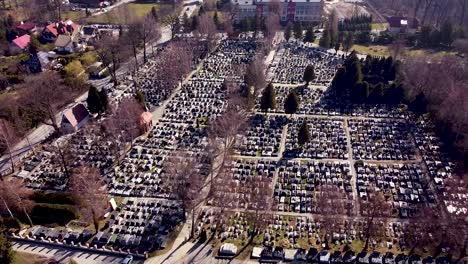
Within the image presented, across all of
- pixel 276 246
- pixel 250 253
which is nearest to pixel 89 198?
pixel 250 253

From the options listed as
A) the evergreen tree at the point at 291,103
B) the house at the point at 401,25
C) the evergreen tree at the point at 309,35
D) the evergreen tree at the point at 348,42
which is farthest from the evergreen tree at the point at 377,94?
the house at the point at 401,25

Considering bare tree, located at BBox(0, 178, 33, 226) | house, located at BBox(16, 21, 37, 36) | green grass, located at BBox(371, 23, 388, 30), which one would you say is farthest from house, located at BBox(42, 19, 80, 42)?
green grass, located at BBox(371, 23, 388, 30)

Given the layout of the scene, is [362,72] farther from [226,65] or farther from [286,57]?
[226,65]

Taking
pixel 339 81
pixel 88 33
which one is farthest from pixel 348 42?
pixel 88 33

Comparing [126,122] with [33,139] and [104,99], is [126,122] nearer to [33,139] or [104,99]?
[104,99]

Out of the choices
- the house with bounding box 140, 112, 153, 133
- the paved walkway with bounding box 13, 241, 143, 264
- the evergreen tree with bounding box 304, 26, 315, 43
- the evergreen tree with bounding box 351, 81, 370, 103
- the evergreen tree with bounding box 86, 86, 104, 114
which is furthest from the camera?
the evergreen tree with bounding box 304, 26, 315, 43

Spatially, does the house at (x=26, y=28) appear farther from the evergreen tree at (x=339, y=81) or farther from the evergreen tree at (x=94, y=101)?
the evergreen tree at (x=339, y=81)

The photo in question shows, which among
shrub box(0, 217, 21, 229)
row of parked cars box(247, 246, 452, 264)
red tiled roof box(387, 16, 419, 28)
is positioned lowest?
row of parked cars box(247, 246, 452, 264)

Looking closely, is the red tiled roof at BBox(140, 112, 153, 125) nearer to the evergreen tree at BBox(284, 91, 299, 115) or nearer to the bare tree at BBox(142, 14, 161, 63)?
the evergreen tree at BBox(284, 91, 299, 115)
